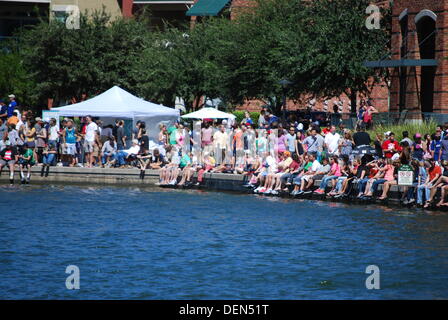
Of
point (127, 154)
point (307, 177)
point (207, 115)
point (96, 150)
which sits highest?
point (207, 115)

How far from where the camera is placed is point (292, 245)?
2162 cm

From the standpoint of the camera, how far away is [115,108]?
36.2m

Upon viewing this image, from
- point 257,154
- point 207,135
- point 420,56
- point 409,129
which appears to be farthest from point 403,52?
point 257,154

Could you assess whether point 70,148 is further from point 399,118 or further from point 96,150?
point 399,118

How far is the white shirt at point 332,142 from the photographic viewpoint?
30.5m

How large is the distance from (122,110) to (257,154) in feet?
21.2

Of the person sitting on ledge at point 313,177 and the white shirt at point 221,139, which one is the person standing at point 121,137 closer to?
the white shirt at point 221,139

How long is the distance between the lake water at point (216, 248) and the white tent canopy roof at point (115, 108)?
6.31 m

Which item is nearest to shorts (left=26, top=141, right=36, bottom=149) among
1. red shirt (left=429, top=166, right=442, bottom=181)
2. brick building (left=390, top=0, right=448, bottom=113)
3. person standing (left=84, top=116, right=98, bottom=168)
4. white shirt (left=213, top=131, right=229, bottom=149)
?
person standing (left=84, top=116, right=98, bottom=168)

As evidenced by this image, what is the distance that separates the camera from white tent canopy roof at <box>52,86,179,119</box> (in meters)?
35.9

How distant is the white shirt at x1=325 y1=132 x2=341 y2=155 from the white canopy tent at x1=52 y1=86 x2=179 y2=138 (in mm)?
7981
